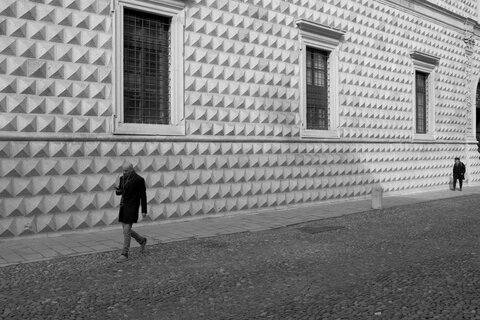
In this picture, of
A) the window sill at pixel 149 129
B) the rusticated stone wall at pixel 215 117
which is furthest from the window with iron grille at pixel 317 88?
the window sill at pixel 149 129

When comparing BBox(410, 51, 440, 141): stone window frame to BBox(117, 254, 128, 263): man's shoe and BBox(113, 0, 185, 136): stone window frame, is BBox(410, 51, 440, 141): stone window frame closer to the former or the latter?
BBox(113, 0, 185, 136): stone window frame

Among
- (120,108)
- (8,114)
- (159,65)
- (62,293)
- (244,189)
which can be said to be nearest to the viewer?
(62,293)

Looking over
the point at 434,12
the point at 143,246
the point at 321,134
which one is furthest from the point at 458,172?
the point at 143,246

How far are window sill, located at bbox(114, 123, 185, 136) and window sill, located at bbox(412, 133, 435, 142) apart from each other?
12.9 metres

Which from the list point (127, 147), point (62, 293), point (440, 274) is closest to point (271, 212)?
point (127, 147)

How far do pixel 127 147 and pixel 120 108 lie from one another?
983mm

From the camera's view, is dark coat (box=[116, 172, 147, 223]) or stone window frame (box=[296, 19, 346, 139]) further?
stone window frame (box=[296, 19, 346, 139])

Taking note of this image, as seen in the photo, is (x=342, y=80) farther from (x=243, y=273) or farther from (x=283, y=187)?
(x=243, y=273)

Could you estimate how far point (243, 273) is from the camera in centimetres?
762

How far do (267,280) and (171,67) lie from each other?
766cm

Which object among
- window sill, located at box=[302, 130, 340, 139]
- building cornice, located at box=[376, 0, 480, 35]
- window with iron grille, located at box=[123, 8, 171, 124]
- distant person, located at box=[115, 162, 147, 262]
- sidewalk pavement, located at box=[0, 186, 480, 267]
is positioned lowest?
sidewalk pavement, located at box=[0, 186, 480, 267]

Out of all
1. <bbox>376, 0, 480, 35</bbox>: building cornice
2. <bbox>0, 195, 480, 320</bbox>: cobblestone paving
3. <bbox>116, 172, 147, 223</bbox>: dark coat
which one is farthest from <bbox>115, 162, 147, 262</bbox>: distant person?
<bbox>376, 0, 480, 35</bbox>: building cornice

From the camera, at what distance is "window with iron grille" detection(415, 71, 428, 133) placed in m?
22.8

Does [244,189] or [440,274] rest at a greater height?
[244,189]
